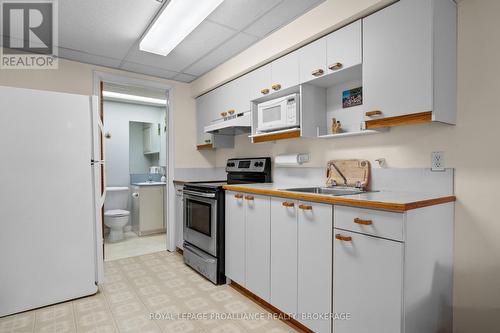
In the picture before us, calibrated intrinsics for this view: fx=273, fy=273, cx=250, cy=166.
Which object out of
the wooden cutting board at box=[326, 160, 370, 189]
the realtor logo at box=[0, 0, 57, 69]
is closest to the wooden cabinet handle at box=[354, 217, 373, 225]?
the wooden cutting board at box=[326, 160, 370, 189]

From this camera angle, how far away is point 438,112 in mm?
1533

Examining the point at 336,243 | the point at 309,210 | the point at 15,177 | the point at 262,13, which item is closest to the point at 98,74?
the point at 15,177

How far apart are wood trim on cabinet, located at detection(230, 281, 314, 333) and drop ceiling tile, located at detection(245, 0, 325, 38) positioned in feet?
Result: 7.56

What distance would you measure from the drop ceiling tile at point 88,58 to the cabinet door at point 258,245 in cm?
231

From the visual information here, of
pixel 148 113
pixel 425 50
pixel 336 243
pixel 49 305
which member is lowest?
pixel 49 305

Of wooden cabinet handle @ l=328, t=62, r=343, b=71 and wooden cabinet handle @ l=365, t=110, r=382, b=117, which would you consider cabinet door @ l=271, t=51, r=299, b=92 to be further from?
wooden cabinet handle @ l=365, t=110, r=382, b=117

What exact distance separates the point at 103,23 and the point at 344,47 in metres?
1.99

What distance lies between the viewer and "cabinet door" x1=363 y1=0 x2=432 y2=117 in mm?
1525

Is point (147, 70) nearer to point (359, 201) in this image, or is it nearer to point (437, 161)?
point (359, 201)

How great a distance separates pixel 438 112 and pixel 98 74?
349 cm

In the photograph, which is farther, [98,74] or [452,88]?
[98,74]

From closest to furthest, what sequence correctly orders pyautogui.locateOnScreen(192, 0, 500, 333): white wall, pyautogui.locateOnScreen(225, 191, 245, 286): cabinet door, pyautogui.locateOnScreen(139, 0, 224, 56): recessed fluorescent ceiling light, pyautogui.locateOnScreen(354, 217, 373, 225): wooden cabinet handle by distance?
pyautogui.locateOnScreen(354, 217, 373, 225): wooden cabinet handle
pyautogui.locateOnScreen(192, 0, 500, 333): white wall
pyautogui.locateOnScreen(139, 0, 224, 56): recessed fluorescent ceiling light
pyautogui.locateOnScreen(225, 191, 245, 286): cabinet door

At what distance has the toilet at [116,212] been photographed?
4.28 meters

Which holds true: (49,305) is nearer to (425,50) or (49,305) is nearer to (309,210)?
(309,210)
